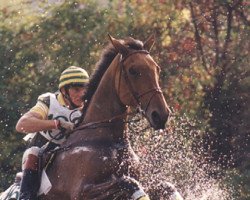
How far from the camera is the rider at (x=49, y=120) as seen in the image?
29.3 ft

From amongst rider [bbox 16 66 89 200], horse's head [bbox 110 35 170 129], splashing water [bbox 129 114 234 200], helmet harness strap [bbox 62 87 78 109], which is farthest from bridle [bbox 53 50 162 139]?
splashing water [bbox 129 114 234 200]

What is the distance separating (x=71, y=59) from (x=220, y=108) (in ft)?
11.3

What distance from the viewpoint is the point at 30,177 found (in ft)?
29.7

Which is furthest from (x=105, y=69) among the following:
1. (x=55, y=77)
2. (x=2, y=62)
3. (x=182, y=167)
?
(x=2, y=62)

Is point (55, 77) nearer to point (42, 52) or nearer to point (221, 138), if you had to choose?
point (42, 52)

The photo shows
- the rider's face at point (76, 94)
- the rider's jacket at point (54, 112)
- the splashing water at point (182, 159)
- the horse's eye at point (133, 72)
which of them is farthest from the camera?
the splashing water at point (182, 159)

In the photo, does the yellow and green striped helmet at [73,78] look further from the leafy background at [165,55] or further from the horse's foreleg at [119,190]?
the leafy background at [165,55]

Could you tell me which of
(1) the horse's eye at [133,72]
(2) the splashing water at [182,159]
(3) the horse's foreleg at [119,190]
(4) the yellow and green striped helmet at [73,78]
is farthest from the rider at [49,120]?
(2) the splashing water at [182,159]

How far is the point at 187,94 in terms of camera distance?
18.7m

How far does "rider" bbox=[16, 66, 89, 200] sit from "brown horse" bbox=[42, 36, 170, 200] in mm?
201

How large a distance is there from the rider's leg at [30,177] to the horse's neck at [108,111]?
29.0 inches

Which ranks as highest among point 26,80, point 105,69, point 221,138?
point 105,69

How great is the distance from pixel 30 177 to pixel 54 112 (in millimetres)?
745

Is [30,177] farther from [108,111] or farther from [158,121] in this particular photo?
[158,121]
